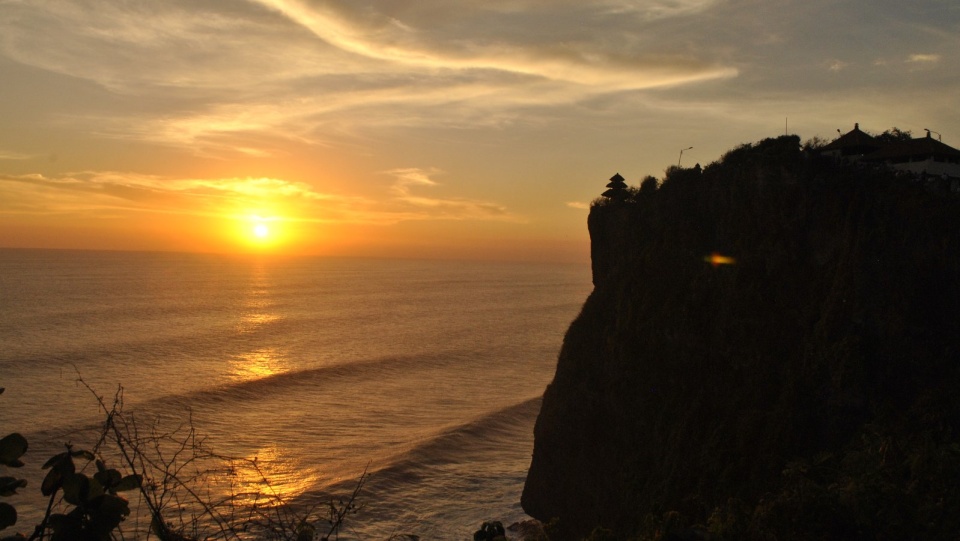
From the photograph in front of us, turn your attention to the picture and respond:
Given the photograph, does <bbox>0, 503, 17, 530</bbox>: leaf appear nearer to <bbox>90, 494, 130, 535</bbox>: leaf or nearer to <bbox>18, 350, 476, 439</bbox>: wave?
<bbox>90, 494, 130, 535</bbox>: leaf

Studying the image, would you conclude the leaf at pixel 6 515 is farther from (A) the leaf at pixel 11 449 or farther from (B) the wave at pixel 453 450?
(B) the wave at pixel 453 450

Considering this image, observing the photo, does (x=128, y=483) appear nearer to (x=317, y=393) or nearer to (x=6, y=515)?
(x=6, y=515)

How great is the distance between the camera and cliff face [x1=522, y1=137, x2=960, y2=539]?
57.1 ft

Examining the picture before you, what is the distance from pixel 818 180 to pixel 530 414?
28272 millimetres

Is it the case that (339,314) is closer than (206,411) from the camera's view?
No

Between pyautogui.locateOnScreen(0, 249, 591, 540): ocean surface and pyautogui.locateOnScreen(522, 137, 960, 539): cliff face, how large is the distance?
25.0ft

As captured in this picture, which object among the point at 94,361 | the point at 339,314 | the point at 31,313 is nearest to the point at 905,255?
the point at 94,361

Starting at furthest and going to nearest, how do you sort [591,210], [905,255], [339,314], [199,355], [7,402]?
[339,314] < [199,355] < [7,402] < [591,210] < [905,255]

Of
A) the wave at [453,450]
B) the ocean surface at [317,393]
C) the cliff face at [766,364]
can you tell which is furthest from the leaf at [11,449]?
the wave at [453,450]

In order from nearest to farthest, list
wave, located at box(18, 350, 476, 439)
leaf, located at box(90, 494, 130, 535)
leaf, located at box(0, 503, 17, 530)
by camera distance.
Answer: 1. leaf, located at box(0, 503, 17, 530)
2. leaf, located at box(90, 494, 130, 535)
3. wave, located at box(18, 350, 476, 439)

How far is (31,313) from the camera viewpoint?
8919 centimetres

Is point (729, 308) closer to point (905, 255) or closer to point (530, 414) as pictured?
point (905, 255)

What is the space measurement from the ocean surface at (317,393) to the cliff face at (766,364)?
7.62 meters

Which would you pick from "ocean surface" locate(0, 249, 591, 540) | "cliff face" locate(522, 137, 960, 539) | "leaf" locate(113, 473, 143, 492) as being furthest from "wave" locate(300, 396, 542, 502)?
"leaf" locate(113, 473, 143, 492)
